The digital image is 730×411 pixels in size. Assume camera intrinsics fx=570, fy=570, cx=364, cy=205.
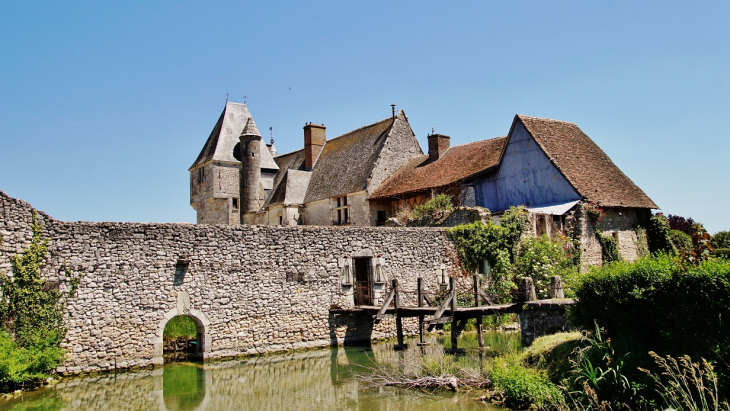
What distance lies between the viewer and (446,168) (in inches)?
862

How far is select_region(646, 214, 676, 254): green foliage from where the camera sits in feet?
62.8

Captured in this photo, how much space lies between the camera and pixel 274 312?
14102mm

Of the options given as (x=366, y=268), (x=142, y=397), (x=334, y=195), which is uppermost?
(x=334, y=195)

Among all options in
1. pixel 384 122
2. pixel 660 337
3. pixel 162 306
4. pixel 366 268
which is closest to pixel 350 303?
pixel 366 268

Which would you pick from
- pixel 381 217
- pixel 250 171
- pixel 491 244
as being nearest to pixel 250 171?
pixel 250 171

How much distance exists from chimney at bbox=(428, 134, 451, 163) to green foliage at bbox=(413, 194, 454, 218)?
4.30 metres

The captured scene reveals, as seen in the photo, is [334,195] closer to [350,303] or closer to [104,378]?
[350,303]

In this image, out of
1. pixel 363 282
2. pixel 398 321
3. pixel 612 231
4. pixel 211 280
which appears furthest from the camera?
pixel 612 231

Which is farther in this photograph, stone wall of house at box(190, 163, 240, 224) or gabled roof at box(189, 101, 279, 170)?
gabled roof at box(189, 101, 279, 170)

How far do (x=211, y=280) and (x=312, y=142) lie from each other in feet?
55.3

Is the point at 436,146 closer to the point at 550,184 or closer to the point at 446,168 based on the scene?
the point at 446,168

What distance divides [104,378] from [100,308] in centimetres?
144

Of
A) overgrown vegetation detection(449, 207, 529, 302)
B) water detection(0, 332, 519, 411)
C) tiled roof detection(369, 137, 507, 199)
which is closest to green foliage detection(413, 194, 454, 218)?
tiled roof detection(369, 137, 507, 199)

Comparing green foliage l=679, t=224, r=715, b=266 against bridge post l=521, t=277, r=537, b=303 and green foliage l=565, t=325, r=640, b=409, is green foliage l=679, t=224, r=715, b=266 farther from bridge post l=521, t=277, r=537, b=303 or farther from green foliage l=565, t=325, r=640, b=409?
bridge post l=521, t=277, r=537, b=303
